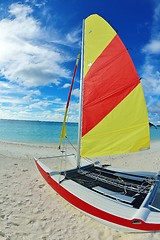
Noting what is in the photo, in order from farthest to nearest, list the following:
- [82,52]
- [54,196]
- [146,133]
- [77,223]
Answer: [82,52] → [54,196] → [146,133] → [77,223]

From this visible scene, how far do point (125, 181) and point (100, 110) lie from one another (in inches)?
85.4

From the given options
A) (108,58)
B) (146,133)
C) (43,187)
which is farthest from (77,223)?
(108,58)

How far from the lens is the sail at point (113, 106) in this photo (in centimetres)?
537

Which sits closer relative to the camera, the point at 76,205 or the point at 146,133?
the point at 76,205

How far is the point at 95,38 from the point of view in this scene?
5.90 metres

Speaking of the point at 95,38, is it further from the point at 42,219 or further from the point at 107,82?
the point at 42,219

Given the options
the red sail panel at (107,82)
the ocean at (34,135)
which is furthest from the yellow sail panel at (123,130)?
the ocean at (34,135)

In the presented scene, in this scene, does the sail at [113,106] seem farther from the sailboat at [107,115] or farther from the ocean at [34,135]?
the ocean at [34,135]

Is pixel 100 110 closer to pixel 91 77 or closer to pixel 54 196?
pixel 91 77

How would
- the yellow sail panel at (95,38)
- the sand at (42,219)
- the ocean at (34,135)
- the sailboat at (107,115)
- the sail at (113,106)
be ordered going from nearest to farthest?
the sand at (42,219)
the sailboat at (107,115)
the sail at (113,106)
the yellow sail panel at (95,38)
the ocean at (34,135)

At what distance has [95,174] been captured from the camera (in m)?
6.04

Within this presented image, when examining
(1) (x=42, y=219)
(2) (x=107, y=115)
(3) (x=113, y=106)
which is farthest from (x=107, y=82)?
(1) (x=42, y=219)

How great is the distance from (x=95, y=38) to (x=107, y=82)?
4.97 feet

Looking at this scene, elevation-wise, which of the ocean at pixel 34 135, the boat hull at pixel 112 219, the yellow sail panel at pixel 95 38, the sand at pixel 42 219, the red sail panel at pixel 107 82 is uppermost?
the yellow sail panel at pixel 95 38
